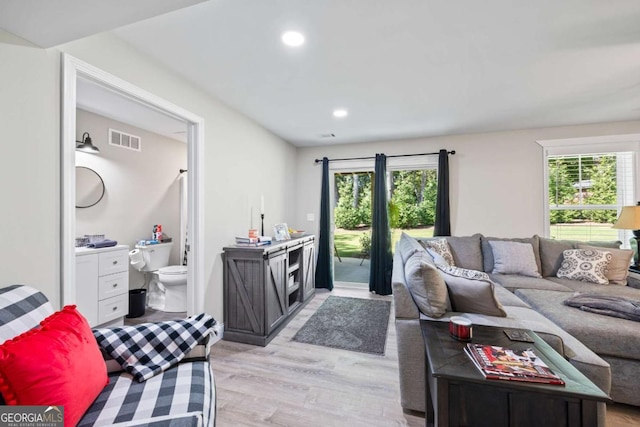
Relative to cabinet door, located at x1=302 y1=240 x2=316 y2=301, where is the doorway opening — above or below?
above

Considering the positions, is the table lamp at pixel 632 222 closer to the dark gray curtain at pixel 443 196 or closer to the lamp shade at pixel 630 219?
the lamp shade at pixel 630 219

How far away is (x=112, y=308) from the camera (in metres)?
2.81

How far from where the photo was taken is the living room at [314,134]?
137 cm

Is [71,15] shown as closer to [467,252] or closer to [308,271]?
[308,271]

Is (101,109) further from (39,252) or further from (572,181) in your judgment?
(572,181)

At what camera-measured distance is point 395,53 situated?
6.55 feet

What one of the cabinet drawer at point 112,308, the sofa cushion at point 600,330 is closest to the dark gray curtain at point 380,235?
the sofa cushion at point 600,330

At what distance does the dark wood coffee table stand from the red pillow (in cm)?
134

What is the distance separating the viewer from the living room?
1367 mm

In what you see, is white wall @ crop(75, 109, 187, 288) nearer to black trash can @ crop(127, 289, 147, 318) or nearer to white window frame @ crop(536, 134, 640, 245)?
black trash can @ crop(127, 289, 147, 318)

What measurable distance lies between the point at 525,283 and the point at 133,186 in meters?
4.81

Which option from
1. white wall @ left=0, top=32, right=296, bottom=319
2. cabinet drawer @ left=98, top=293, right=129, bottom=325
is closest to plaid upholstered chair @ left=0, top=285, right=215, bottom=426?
white wall @ left=0, top=32, right=296, bottom=319

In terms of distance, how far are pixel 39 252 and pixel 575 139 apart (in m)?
5.48

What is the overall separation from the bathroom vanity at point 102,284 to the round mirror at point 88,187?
2.17ft
